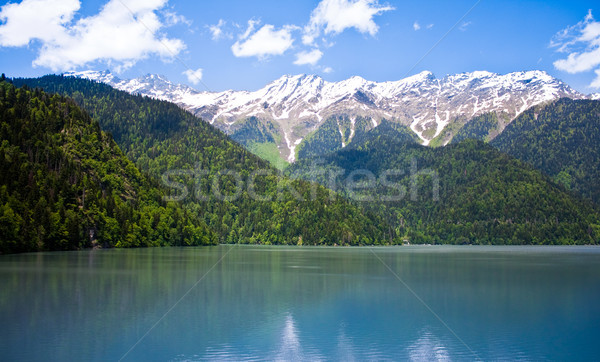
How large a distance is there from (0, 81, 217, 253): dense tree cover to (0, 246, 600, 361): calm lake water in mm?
53402

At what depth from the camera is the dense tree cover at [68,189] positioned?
113231mm

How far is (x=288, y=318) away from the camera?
127 ft

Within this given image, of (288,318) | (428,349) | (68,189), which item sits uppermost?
(68,189)

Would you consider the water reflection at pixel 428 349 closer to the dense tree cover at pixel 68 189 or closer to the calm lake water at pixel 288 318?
the calm lake water at pixel 288 318

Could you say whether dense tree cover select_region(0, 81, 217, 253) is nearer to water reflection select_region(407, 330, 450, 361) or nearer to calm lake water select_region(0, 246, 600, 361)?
calm lake water select_region(0, 246, 600, 361)

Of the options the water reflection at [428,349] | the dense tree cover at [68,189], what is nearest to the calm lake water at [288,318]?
the water reflection at [428,349]

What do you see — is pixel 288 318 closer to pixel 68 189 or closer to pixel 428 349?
pixel 428 349

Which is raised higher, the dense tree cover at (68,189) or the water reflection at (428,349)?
the dense tree cover at (68,189)

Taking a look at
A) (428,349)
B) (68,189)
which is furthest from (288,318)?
(68,189)

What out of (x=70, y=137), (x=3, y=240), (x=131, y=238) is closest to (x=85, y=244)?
(x=131, y=238)

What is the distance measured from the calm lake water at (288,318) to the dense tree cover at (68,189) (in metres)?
53.4

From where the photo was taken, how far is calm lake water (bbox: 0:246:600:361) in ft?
95.8

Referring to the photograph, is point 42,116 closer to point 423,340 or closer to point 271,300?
point 271,300

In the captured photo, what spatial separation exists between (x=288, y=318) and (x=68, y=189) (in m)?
107
